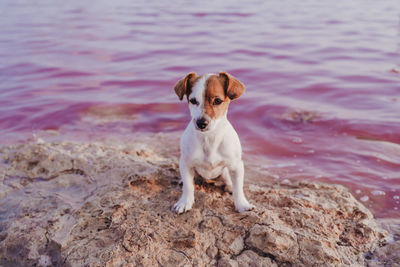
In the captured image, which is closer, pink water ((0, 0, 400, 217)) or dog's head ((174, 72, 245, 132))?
dog's head ((174, 72, 245, 132))

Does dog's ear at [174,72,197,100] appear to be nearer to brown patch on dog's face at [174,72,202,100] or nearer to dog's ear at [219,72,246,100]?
brown patch on dog's face at [174,72,202,100]

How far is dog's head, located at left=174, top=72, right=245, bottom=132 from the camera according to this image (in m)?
2.94

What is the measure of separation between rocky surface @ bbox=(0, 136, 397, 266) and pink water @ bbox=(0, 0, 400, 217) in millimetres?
1499

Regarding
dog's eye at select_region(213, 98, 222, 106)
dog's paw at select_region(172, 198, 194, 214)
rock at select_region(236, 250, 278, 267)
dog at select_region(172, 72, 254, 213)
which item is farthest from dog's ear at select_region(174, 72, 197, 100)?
rock at select_region(236, 250, 278, 267)

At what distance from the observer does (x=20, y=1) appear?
22109mm

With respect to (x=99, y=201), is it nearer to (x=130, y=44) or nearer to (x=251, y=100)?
(x=251, y=100)

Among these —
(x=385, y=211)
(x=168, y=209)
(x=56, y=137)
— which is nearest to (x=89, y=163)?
(x=168, y=209)

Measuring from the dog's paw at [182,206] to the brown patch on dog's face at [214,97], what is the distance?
94 centimetres

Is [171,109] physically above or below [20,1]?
below

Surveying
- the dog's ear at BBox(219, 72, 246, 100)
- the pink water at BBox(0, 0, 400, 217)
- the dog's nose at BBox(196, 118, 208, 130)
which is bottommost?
the pink water at BBox(0, 0, 400, 217)

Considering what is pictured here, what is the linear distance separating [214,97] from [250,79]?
7173 millimetres

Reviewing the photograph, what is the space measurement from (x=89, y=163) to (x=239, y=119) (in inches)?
164

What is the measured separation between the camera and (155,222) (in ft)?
10.6

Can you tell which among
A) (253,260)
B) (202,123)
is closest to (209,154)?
(202,123)
